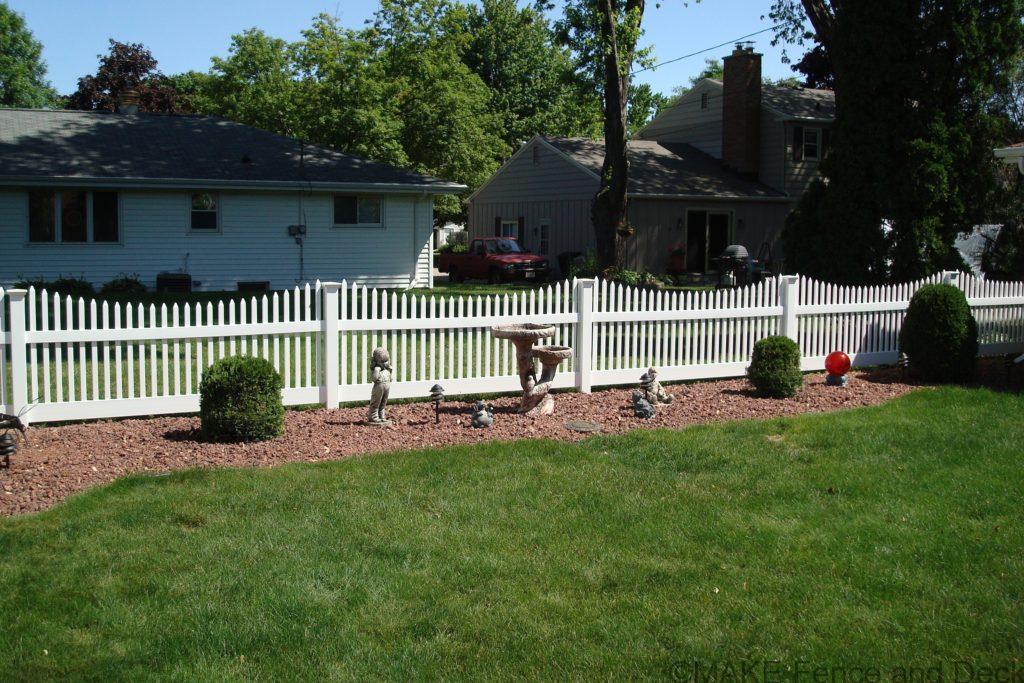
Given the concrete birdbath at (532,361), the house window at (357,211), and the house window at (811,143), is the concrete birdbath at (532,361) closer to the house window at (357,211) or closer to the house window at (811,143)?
the house window at (357,211)

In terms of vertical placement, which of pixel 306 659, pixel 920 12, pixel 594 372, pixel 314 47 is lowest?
pixel 306 659

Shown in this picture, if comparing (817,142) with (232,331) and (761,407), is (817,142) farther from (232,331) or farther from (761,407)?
(232,331)

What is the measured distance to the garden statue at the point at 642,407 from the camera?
30.2ft

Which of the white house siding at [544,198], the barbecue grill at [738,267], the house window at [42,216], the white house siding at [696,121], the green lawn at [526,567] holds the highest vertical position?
the white house siding at [696,121]

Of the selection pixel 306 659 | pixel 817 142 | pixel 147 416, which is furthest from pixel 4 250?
pixel 817 142

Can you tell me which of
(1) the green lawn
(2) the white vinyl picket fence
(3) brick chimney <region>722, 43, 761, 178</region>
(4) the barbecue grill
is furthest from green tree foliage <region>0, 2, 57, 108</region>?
(1) the green lawn

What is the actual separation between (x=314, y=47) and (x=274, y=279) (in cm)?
1448

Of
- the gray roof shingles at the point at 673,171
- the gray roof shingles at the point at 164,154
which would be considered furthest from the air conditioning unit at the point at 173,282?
the gray roof shingles at the point at 673,171

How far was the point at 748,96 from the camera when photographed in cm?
3167

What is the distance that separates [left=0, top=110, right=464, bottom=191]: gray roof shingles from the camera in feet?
70.4

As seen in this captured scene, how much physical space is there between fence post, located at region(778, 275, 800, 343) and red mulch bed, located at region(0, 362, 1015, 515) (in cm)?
102

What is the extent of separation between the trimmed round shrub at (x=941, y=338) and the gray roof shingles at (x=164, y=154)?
45.3 ft

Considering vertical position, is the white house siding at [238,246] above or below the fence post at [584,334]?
above

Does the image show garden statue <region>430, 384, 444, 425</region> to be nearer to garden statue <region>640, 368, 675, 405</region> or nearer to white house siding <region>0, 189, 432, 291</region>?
garden statue <region>640, 368, 675, 405</region>
